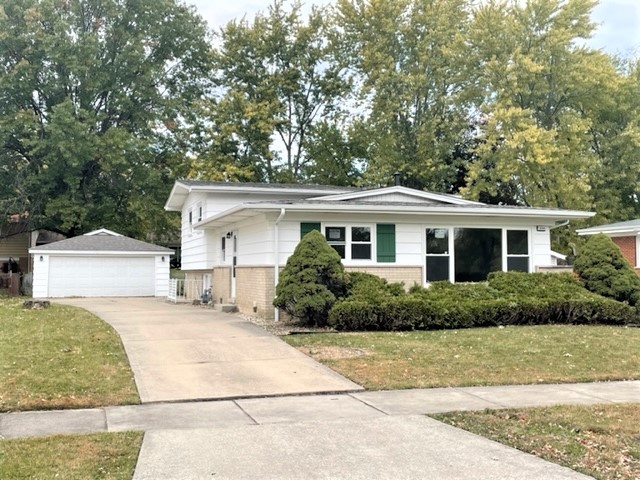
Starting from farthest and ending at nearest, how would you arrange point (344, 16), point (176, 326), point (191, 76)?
point (191, 76) → point (344, 16) → point (176, 326)

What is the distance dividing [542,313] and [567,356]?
386 centimetres

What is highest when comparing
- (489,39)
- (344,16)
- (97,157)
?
(344,16)

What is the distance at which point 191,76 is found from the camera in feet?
120

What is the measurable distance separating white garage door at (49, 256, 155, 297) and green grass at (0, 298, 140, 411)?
1269 cm

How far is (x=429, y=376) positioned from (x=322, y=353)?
2.22 m

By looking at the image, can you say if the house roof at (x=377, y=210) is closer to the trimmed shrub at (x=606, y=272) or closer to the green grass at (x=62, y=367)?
the trimmed shrub at (x=606, y=272)

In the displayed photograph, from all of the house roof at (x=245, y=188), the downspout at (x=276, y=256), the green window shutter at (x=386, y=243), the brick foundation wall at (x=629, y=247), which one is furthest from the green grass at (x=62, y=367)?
the brick foundation wall at (x=629, y=247)

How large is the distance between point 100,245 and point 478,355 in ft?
68.0

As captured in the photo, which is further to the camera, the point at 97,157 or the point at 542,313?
the point at 97,157

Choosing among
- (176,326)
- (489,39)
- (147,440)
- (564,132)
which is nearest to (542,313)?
(176,326)

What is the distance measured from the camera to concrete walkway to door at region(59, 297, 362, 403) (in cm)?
763

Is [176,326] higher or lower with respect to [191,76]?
lower

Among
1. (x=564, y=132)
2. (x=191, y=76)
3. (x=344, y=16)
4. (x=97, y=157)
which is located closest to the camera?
(x=564, y=132)

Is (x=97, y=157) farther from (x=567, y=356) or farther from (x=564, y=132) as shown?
(x=567, y=356)
